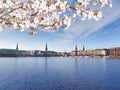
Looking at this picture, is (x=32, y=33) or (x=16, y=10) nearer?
(x=16, y=10)

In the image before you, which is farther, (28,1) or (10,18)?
(10,18)

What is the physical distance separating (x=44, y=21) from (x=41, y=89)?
44953mm

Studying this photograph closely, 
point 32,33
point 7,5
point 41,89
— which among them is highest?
point 7,5

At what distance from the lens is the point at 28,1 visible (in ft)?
26.1

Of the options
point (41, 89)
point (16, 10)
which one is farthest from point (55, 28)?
point (41, 89)

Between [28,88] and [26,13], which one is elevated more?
[26,13]

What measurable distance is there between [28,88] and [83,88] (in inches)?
460

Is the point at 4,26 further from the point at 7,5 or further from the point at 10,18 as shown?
the point at 7,5

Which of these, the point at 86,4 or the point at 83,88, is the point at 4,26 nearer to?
the point at 86,4

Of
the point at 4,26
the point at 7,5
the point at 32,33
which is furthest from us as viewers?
the point at 32,33

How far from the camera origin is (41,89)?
2057 inches

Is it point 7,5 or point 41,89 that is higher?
point 7,5

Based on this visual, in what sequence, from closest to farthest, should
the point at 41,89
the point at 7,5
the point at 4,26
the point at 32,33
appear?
the point at 7,5 → the point at 4,26 → the point at 32,33 → the point at 41,89

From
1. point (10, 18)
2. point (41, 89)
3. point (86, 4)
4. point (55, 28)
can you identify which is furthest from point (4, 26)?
point (41, 89)
